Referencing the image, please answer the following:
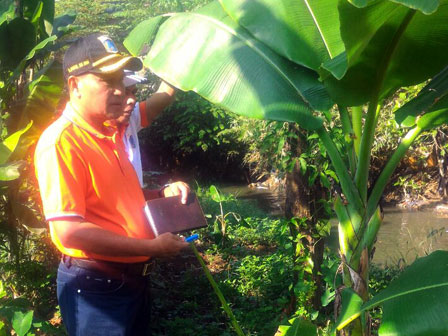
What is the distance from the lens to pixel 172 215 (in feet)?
8.09

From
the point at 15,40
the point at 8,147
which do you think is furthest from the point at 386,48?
the point at 15,40

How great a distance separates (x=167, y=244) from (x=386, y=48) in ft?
3.76

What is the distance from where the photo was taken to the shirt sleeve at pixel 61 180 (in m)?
2.26

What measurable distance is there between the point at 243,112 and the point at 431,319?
1116 mm

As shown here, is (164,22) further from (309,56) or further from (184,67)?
(309,56)

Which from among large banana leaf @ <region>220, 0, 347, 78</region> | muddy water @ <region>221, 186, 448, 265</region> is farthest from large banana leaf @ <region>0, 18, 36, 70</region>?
muddy water @ <region>221, 186, 448, 265</region>

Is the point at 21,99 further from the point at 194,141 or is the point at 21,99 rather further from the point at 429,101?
the point at 194,141

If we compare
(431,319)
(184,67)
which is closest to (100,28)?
(184,67)

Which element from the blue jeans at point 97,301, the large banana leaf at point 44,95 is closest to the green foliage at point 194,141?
the large banana leaf at point 44,95

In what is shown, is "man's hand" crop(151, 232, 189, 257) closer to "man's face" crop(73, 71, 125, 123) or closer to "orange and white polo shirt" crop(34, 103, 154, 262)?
"orange and white polo shirt" crop(34, 103, 154, 262)

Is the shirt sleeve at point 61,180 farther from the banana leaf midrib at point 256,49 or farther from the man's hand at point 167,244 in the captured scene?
the banana leaf midrib at point 256,49

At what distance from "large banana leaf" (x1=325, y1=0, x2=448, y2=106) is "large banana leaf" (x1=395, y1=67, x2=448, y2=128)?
51 millimetres

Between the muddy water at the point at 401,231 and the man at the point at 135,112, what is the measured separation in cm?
452

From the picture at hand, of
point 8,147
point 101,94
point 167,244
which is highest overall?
point 101,94
